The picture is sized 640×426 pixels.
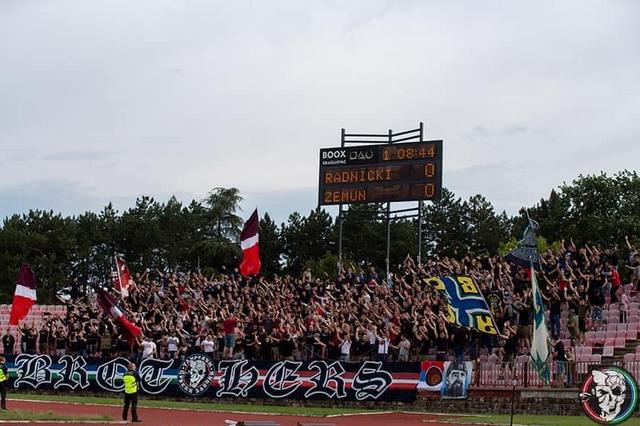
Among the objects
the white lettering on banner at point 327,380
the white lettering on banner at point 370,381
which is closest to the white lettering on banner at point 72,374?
the white lettering on banner at point 327,380

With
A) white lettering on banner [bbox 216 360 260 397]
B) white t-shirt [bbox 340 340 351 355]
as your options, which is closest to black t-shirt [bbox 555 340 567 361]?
white t-shirt [bbox 340 340 351 355]

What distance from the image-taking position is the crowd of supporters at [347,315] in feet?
127

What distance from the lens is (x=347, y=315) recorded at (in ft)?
141

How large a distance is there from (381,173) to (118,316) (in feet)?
52.0

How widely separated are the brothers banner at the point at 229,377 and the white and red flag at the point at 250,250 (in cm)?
691

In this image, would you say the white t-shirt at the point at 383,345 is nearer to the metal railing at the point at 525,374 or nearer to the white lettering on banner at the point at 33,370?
the metal railing at the point at 525,374

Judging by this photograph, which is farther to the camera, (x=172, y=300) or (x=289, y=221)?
(x=289, y=221)

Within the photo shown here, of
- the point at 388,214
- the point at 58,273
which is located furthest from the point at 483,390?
the point at 58,273

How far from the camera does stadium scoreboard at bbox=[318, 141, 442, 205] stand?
180ft

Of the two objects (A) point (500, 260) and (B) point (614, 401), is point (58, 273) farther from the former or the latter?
(B) point (614, 401)

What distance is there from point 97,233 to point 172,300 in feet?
Answer: 236

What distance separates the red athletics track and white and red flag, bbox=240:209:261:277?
1129 centimetres

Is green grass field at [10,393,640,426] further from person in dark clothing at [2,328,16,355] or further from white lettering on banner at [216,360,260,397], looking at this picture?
person in dark clothing at [2,328,16,355]

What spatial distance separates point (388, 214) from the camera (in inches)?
2347
